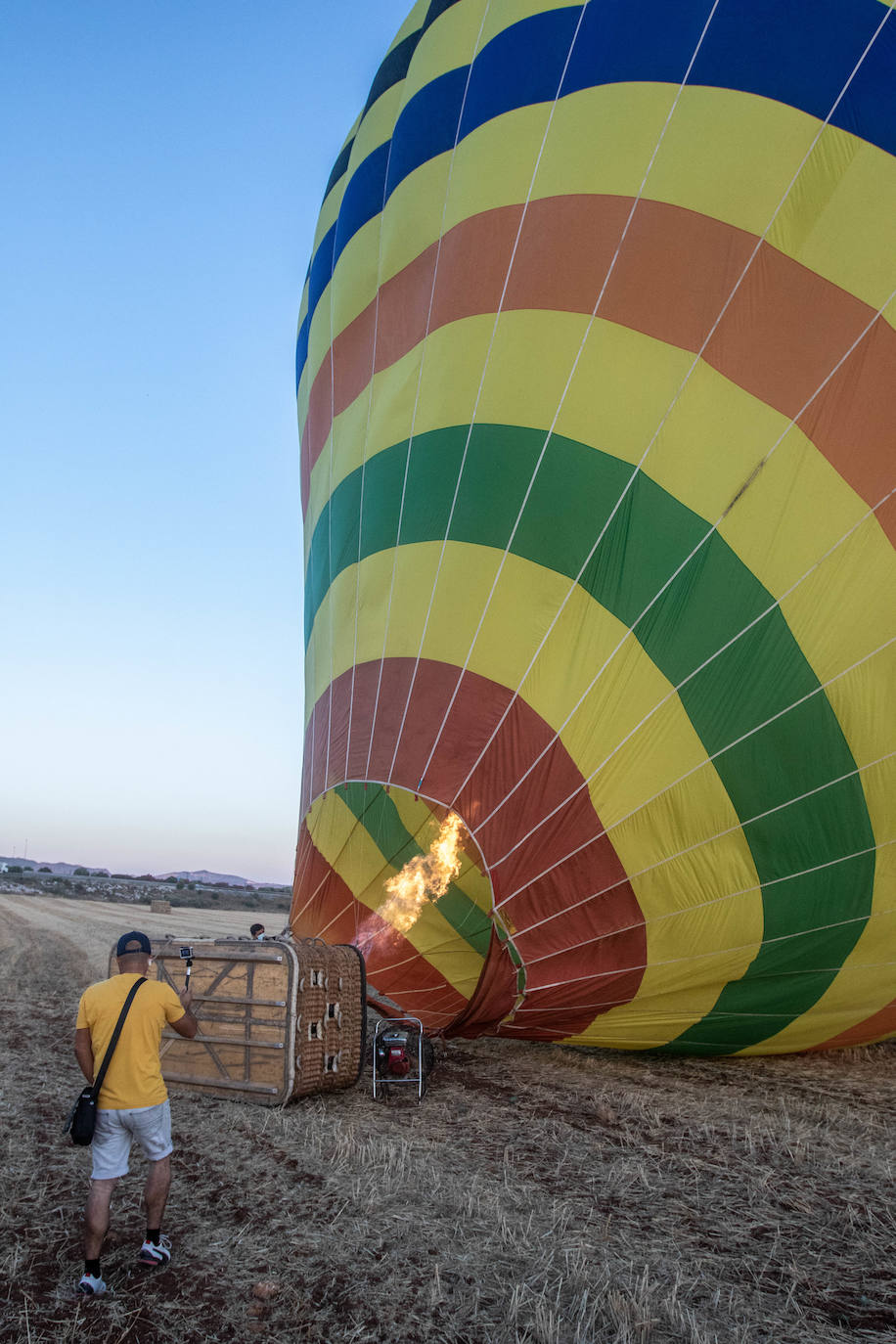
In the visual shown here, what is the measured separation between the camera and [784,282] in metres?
4.15

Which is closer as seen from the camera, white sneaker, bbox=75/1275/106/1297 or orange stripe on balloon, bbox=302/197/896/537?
white sneaker, bbox=75/1275/106/1297

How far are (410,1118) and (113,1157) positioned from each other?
183 cm

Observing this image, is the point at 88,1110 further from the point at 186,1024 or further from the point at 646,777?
the point at 646,777

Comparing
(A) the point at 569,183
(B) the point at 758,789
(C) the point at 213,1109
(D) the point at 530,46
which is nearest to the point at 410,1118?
(C) the point at 213,1109

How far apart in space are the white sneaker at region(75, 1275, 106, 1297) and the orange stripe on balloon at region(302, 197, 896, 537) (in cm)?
402

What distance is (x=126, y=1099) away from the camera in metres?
2.52

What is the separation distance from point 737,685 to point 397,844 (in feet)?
6.45

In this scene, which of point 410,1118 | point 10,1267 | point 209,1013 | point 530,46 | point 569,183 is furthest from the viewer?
point 530,46

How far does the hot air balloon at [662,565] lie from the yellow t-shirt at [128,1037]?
1896 mm

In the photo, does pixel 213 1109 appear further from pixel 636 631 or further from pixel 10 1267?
pixel 636 631

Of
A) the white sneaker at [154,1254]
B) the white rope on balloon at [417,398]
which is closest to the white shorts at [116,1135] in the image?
the white sneaker at [154,1254]

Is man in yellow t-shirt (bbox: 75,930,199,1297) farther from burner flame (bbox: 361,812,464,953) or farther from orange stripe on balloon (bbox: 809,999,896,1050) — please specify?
orange stripe on balloon (bbox: 809,999,896,1050)

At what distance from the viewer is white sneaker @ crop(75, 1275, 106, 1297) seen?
93.0 inches

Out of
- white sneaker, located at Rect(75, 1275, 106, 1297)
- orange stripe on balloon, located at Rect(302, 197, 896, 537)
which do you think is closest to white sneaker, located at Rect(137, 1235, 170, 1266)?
white sneaker, located at Rect(75, 1275, 106, 1297)
